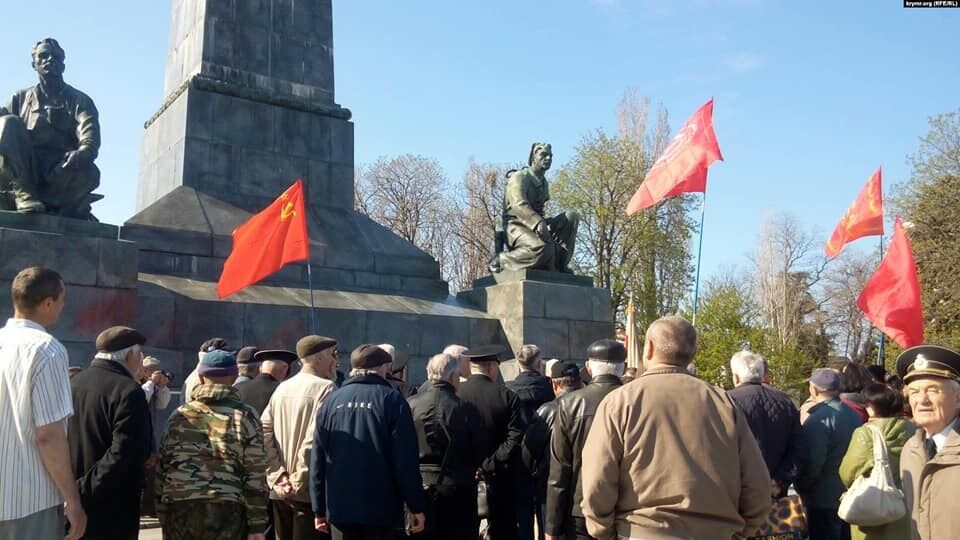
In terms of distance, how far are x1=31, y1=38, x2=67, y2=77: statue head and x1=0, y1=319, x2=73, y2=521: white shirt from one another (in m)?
8.18

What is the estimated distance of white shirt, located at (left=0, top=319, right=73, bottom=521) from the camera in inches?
138

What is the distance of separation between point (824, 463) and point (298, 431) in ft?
11.2

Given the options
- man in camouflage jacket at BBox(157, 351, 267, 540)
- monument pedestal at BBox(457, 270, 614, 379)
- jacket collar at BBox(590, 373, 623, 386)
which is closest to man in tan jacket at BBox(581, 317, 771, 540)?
jacket collar at BBox(590, 373, 623, 386)

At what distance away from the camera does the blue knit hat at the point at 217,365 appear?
447 cm

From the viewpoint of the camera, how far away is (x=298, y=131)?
14242 millimetres

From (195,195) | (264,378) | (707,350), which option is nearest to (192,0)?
(195,195)

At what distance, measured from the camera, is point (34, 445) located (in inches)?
141

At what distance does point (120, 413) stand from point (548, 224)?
33.3 ft

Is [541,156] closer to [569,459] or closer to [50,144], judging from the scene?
[50,144]

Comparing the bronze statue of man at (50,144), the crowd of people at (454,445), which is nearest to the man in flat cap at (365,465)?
the crowd of people at (454,445)

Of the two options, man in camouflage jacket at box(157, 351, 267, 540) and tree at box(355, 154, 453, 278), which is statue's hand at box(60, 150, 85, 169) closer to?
man in camouflage jacket at box(157, 351, 267, 540)

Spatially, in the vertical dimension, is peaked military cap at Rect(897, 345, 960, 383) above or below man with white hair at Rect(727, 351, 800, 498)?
above

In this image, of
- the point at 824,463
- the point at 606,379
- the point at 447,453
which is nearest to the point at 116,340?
the point at 447,453

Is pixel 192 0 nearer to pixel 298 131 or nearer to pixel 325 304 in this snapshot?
pixel 298 131
